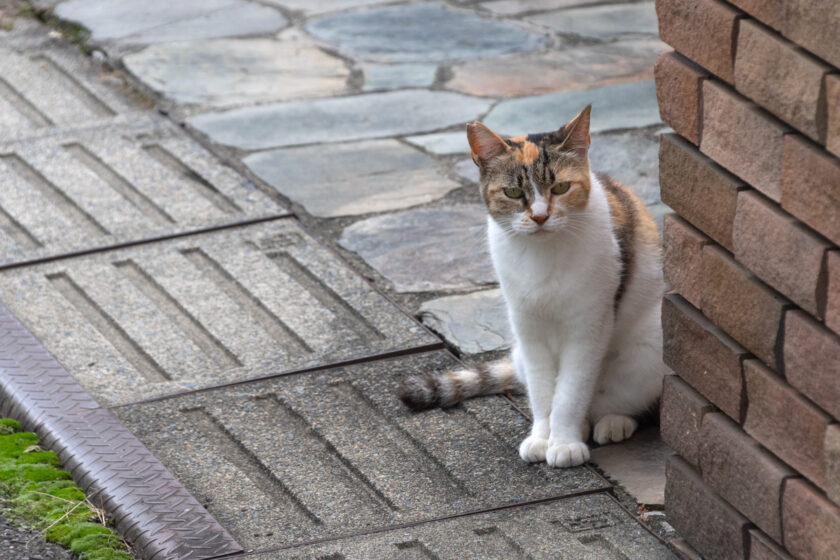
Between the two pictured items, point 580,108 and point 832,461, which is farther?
point 580,108

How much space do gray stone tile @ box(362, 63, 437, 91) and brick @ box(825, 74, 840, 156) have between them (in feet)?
12.5

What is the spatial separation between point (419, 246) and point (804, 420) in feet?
7.44

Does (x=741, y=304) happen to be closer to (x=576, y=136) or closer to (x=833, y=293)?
(x=833, y=293)

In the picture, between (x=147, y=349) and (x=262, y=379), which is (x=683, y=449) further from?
(x=147, y=349)

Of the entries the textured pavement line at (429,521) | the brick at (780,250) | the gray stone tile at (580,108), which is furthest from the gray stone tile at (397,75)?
the brick at (780,250)

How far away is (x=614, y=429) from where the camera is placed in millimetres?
3051

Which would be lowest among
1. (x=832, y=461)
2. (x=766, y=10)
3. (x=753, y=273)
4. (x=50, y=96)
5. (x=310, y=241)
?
(x=310, y=241)

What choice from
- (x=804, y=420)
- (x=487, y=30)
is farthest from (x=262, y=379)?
(x=487, y=30)

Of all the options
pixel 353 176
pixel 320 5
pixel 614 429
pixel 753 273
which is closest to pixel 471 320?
pixel 614 429

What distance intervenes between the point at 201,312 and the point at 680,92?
1955 mm

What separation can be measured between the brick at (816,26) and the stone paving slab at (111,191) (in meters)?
2.74

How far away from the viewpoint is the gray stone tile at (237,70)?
545 centimetres

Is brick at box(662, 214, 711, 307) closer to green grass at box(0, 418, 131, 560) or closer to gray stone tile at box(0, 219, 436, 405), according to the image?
gray stone tile at box(0, 219, 436, 405)

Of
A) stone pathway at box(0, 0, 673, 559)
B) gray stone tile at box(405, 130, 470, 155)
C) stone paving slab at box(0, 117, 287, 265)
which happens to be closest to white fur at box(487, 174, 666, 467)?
stone pathway at box(0, 0, 673, 559)
